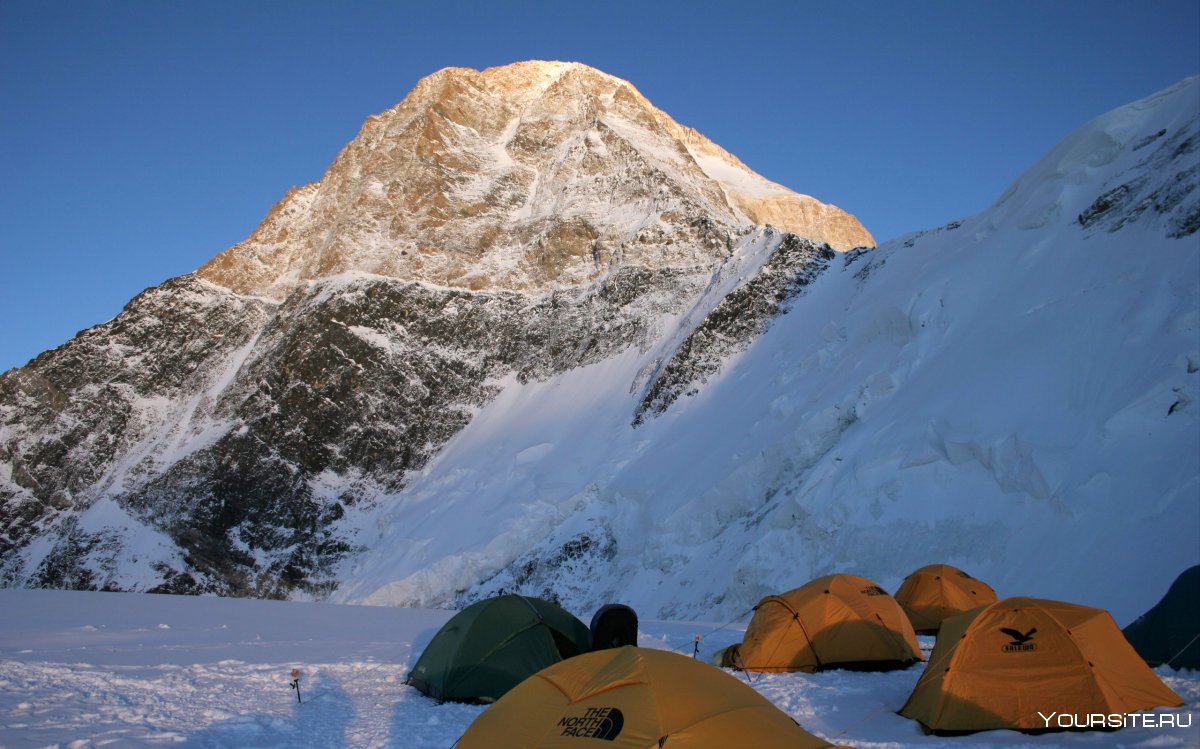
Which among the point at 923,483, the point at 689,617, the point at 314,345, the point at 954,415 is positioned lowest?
the point at 689,617

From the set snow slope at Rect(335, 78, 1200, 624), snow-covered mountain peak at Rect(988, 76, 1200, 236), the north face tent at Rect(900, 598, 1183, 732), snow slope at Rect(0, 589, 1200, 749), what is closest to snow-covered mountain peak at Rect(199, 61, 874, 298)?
snow slope at Rect(335, 78, 1200, 624)

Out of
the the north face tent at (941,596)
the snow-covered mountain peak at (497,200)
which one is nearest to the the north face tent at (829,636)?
the the north face tent at (941,596)

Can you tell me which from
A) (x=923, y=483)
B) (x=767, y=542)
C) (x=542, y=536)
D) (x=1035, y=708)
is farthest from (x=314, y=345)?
(x=1035, y=708)

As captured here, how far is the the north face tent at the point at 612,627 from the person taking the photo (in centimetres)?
1225

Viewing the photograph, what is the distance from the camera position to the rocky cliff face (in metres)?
54.8

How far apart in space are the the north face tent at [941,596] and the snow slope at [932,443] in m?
1.53

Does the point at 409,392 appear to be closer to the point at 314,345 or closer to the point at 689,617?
the point at 314,345

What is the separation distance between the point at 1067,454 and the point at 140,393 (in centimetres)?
7487

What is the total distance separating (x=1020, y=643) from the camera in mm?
9648

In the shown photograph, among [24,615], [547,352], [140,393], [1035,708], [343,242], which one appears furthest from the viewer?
[343,242]

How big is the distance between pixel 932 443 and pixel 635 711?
1935 centimetres

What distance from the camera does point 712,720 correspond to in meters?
6.28

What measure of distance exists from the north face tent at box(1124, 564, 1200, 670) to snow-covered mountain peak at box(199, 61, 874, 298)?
2032 inches

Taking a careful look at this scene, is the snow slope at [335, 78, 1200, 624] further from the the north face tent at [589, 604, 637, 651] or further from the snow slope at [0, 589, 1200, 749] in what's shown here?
the the north face tent at [589, 604, 637, 651]
